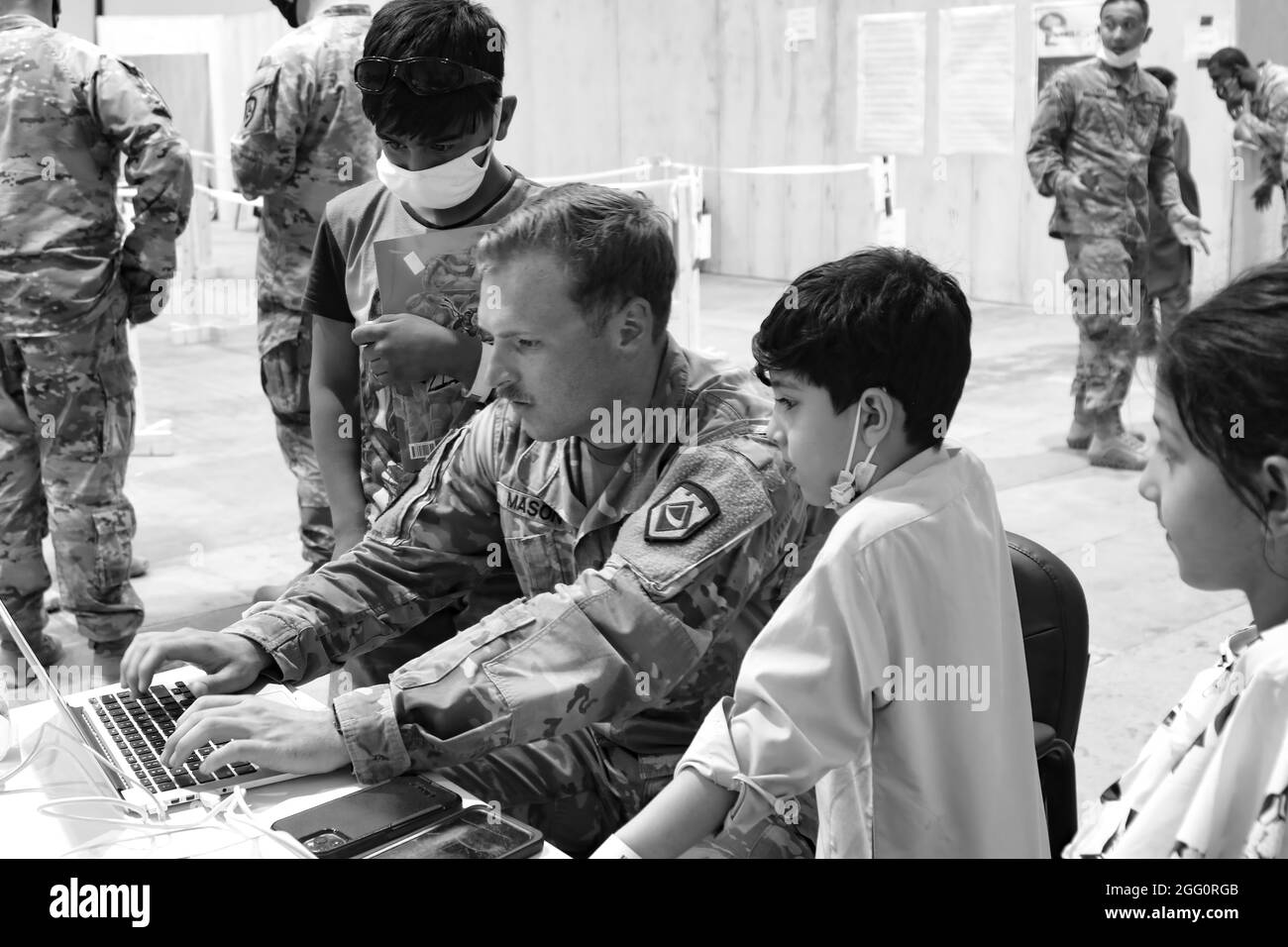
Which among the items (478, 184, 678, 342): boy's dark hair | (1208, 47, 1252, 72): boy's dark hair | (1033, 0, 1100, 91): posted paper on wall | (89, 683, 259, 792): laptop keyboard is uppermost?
(1033, 0, 1100, 91): posted paper on wall

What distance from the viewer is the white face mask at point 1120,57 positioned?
18.8 feet

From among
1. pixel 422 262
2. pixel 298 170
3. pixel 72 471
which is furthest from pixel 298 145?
pixel 422 262

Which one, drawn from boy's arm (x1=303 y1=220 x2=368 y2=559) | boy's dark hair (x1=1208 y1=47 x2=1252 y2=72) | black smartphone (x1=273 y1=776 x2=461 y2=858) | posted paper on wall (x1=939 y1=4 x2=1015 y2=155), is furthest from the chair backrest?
posted paper on wall (x1=939 y1=4 x2=1015 y2=155)

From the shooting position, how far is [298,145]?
390 cm

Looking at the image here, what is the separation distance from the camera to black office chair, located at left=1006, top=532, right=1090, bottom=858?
5.77 feet

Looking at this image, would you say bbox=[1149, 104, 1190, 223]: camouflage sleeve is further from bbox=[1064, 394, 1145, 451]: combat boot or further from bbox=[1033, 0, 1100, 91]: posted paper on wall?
bbox=[1033, 0, 1100, 91]: posted paper on wall

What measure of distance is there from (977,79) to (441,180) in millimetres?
7466

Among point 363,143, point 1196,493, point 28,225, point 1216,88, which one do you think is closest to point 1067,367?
point 1216,88

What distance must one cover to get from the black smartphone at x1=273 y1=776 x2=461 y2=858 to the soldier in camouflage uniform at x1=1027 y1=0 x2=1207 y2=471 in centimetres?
477

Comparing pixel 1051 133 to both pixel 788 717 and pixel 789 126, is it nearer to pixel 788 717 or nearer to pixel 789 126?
pixel 789 126

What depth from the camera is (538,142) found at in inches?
490

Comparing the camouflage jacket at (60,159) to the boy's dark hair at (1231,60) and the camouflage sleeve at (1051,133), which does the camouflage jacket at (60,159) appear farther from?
the boy's dark hair at (1231,60)

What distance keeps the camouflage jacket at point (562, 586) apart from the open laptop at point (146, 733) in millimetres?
107

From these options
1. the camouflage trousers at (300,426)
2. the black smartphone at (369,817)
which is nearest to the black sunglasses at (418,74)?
the black smartphone at (369,817)
